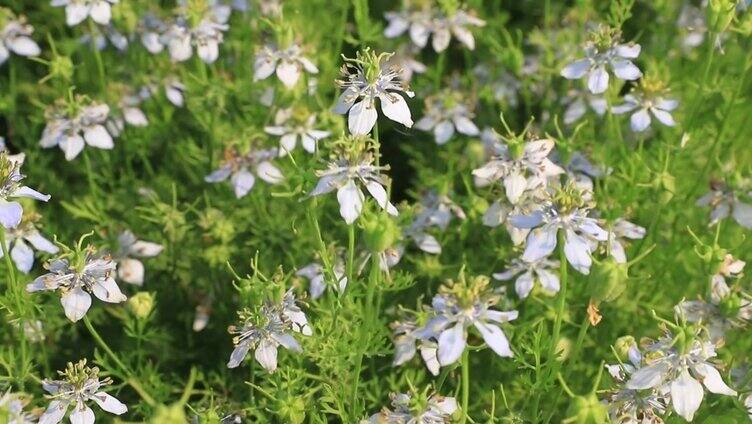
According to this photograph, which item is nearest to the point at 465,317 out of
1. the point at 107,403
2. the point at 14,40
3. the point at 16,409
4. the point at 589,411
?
the point at 589,411

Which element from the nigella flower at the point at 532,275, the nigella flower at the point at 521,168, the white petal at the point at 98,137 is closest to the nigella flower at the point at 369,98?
the nigella flower at the point at 521,168

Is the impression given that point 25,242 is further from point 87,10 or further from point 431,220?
point 431,220

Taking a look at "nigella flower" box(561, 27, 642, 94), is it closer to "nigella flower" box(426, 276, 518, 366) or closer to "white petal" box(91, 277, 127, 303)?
"nigella flower" box(426, 276, 518, 366)

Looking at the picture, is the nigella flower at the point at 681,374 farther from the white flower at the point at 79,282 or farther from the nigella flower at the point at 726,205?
the white flower at the point at 79,282

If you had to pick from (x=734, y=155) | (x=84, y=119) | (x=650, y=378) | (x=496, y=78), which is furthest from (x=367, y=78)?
(x=734, y=155)

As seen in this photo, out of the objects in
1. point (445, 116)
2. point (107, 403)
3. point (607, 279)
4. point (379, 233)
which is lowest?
point (445, 116)

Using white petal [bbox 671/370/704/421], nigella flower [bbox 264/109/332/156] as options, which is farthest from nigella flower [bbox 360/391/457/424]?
nigella flower [bbox 264/109/332/156]
